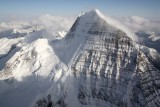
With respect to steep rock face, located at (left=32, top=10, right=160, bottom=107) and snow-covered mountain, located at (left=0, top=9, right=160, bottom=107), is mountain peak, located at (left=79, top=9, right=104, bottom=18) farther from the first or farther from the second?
steep rock face, located at (left=32, top=10, right=160, bottom=107)

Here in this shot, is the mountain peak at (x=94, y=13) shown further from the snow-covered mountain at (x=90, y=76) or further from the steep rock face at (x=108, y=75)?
the steep rock face at (x=108, y=75)

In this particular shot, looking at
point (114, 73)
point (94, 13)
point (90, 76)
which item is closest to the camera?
point (114, 73)

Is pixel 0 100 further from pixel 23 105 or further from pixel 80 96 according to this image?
pixel 80 96

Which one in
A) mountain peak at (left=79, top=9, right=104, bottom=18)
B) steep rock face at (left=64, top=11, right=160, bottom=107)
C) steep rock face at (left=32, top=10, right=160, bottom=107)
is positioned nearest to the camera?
steep rock face at (left=32, top=10, right=160, bottom=107)

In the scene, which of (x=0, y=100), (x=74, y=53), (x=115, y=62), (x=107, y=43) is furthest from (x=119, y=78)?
(x=0, y=100)

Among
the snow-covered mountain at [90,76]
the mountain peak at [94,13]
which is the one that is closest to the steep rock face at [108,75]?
the snow-covered mountain at [90,76]

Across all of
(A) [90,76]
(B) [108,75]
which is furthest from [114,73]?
(A) [90,76]

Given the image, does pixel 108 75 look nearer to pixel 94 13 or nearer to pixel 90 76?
pixel 90 76

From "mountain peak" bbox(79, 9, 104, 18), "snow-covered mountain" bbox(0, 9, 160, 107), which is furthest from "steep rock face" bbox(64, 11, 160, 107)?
"mountain peak" bbox(79, 9, 104, 18)

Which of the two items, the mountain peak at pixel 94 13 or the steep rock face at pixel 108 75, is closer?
the steep rock face at pixel 108 75
